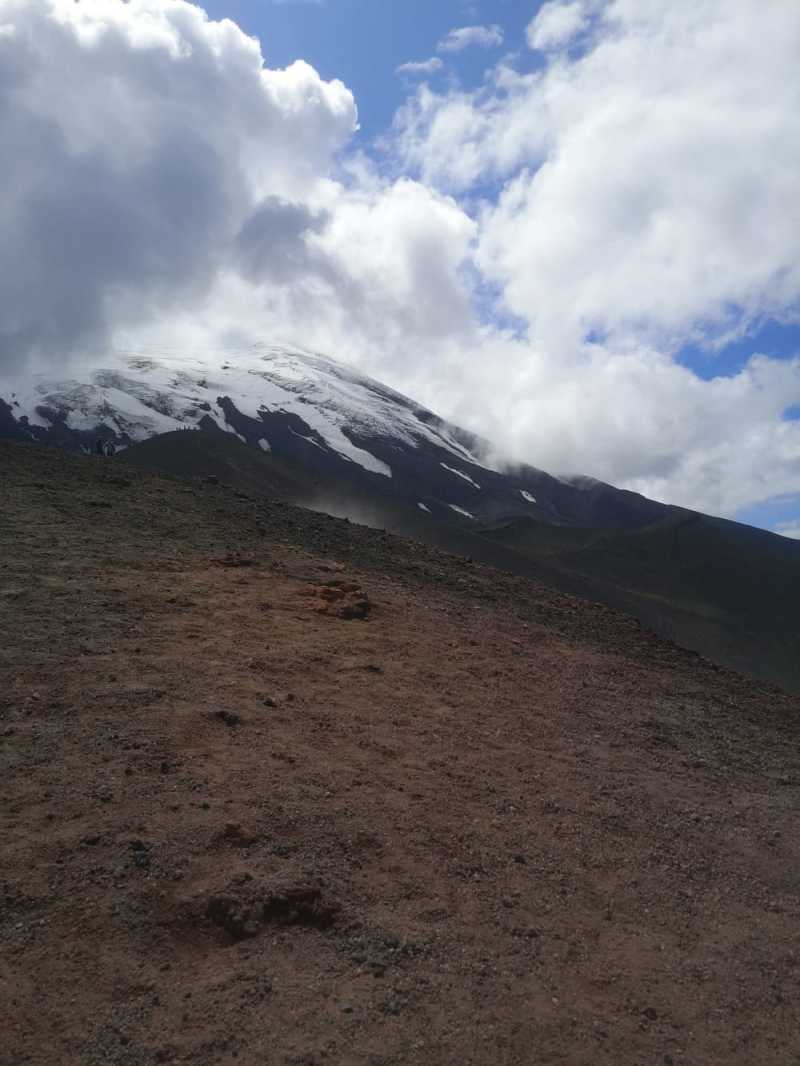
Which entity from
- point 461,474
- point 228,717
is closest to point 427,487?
point 461,474

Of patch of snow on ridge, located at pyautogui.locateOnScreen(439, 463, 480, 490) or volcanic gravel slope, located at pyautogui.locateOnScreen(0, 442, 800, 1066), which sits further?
patch of snow on ridge, located at pyautogui.locateOnScreen(439, 463, 480, 490)

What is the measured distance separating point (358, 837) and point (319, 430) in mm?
109362

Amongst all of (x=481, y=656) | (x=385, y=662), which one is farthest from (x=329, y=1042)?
(x=481, y=656)

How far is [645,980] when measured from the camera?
560 centimetres

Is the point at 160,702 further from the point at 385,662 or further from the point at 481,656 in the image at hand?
the point at 481,656

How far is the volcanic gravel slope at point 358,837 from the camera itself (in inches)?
192

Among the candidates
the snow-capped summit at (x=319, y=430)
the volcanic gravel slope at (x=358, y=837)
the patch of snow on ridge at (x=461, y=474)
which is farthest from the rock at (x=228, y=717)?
the patch of snow on ridge at (x=461, y=474)

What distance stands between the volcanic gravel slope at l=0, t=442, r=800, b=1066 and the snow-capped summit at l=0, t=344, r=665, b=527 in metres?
63.6

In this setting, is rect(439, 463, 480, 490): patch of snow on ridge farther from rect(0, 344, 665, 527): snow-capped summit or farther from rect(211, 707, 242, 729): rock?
A: rect(211, 707, 242, 729): rock

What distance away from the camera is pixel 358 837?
257 inches

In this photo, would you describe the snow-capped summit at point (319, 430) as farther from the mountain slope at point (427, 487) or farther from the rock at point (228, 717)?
the rock at point (228, 717)

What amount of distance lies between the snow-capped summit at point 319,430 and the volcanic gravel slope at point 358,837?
209 feet

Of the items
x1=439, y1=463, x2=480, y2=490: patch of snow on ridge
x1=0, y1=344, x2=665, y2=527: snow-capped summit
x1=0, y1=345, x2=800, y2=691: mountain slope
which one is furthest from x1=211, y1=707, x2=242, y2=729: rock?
x1=439, y1=463, x2=480, y2=490: patch of snow on ridge

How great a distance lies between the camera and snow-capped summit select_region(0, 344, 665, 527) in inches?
3807
